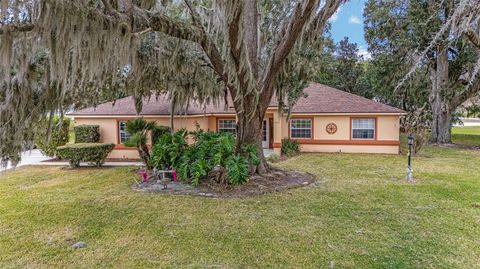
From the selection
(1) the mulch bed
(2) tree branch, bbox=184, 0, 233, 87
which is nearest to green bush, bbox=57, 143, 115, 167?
(1) the mulch bed

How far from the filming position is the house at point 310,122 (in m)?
13.7

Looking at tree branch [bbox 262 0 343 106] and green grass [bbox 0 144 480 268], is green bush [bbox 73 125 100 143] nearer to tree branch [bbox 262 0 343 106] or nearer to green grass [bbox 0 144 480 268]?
green grass [bbox 0 144 480 268]

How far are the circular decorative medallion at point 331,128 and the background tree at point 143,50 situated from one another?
569cm

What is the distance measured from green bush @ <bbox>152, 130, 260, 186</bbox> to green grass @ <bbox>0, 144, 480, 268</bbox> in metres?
0.92

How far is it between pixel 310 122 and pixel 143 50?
920 cm

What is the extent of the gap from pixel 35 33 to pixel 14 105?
162 centimetres

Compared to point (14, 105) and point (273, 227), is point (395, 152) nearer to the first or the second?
point (273, 227)

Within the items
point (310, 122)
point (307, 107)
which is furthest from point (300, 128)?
point (307, 107)

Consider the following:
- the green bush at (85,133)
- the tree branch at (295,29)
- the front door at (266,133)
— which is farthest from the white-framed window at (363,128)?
the green bush at (85,133)

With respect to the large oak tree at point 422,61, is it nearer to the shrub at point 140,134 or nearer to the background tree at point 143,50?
the background tree at point 143,50

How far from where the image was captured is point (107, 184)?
28.6ft

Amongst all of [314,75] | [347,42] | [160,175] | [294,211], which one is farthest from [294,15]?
[347,42]

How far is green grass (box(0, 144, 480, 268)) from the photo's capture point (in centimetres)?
422

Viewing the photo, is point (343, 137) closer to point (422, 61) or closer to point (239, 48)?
point (422, 61)
